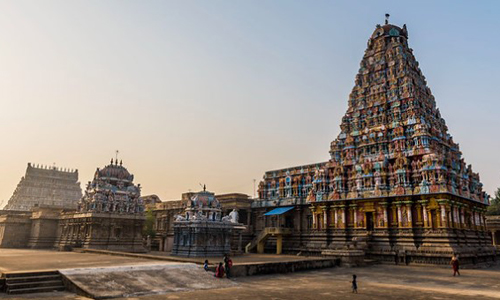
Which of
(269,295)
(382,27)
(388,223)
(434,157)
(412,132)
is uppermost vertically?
(382,27)

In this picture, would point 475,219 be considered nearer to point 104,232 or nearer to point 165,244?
point 165,244

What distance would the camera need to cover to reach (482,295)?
16922 millimetres

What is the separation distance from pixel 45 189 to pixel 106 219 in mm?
55417

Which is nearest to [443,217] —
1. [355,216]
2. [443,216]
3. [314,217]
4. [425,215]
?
[443,216]

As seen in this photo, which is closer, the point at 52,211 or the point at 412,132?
the point at 412,132

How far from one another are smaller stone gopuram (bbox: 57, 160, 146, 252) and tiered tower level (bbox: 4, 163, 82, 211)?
130 ft

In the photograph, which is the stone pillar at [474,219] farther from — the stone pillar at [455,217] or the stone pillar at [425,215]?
the stone pillar at [425,215]

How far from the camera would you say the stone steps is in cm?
1608

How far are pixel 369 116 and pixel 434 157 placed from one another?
412 inches

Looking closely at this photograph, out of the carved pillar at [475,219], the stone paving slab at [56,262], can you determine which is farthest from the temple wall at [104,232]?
the carved pillar at [475,219]

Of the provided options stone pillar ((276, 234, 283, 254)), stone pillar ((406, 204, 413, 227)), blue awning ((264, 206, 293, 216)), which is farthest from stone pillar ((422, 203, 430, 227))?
blue awning ((264, 206, 293, 216))

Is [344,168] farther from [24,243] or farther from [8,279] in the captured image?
[24,243]

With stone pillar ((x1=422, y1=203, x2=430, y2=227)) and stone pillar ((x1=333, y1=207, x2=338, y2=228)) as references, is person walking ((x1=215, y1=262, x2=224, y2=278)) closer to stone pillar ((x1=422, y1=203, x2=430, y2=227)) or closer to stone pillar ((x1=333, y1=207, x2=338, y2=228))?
stone pillar ((x1=422, y1=203, x2=430, y2=227))

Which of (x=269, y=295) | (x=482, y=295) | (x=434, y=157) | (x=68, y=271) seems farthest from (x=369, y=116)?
(x=68, y=271)
